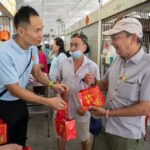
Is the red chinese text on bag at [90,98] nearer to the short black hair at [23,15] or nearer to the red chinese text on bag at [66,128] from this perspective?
the red chinese text on bag at [66,128]

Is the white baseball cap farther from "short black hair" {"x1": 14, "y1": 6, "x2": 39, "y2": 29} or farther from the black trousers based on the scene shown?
the black trousers

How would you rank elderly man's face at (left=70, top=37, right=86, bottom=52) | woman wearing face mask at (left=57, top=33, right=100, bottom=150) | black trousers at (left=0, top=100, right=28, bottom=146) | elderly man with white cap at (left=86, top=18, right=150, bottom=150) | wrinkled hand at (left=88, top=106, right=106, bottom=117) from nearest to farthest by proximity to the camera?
elderly man with white cap at (left=86, top=18, right=150, bottom=150) < wrinkled hand at (left=88, top=106, right=106, bottom=117) < black trousers at (left=0, top=100, right=28, bottom=146) < woman wearing face mask at (left=57, top=33, right=100, bottom=150) < elderly man's face at (left=70, top=37, right=86, bottom=52)

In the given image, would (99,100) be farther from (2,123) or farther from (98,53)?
(98,53)

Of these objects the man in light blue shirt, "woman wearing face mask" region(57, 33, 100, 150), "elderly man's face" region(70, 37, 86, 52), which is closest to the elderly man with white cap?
the man in light blue shirt

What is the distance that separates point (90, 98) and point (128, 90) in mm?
339

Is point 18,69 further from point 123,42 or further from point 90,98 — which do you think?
point 123,42

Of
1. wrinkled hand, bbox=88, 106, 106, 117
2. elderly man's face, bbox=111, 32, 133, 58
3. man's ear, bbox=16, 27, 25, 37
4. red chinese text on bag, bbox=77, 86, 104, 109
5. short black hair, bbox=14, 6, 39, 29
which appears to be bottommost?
wrinkled hand, bbox=88, 106, 106, 117

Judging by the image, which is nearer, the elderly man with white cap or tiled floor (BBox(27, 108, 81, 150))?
the elderly man with white cap

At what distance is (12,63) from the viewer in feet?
6.63

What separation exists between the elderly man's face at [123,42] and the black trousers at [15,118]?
39.9 inches

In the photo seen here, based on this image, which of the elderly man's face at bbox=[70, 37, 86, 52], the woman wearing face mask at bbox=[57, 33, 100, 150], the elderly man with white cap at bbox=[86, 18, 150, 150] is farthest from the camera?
the elderly man's face at bbox=[70, 37, 86, 52]

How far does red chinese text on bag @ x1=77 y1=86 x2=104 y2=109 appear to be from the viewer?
208 cm

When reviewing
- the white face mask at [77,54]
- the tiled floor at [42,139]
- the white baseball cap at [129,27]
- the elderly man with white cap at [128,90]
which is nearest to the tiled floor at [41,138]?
the tiled floor at [42,139]

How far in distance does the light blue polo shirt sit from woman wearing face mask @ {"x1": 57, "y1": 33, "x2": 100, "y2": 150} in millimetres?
876
